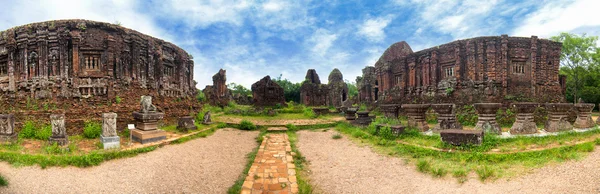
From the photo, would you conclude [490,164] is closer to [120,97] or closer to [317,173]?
[317,173]

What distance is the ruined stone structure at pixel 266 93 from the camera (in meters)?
Answer: 23.7

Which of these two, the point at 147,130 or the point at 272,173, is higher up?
the point at 147,130

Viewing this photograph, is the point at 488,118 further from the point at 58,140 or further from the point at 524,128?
the point at 58,140

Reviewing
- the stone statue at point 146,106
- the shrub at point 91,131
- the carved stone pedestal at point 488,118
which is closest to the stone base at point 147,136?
the stone statue at point 146,106

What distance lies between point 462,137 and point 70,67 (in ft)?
45.4

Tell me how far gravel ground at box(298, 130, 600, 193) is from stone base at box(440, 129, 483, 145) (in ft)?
5.27

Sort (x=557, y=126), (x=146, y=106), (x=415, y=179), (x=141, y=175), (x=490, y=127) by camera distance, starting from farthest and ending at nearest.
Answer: (x=146, y=106) → (x=557, y=126) → (x=490, y=127) → (x=141, y=175) → (x=415, y=179)

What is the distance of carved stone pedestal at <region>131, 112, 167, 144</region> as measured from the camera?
7.95 metres

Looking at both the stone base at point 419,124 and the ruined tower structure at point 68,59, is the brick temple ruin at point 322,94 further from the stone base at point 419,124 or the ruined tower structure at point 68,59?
the ruined tower structure at point 68,59

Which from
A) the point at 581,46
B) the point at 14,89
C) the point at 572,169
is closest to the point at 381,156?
the point at 572,169

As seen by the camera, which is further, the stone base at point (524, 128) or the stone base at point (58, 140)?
the stone base at point (524, 128)

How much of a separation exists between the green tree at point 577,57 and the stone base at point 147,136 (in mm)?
35360

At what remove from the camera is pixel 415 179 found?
15.6 ft

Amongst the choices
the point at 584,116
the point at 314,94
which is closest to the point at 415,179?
the point at 584,116
